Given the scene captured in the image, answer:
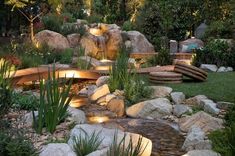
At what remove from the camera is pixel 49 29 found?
630 inches

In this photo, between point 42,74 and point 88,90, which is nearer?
point 88,90

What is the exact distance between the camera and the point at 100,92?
9.46 m

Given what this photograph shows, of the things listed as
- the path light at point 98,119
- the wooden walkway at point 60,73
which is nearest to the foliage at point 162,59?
the wooden walkway at point 60,73

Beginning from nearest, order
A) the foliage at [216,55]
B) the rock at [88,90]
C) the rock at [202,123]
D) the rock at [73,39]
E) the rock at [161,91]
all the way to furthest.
A: 1. the rock at [202,123]
2. the rock at [161,91]
3. the rock at [88,90]
4. the foliage at [216,55]
5. the rock at [73,39]

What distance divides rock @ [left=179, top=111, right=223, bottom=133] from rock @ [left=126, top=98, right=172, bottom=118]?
1.91ft

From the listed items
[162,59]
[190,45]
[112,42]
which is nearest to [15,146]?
[162,59]

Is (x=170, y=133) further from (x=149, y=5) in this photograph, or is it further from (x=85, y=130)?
(x=149, y=5)

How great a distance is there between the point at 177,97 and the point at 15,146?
470 cm

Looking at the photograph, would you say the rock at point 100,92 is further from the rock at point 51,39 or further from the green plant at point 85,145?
the rock at point 51,39

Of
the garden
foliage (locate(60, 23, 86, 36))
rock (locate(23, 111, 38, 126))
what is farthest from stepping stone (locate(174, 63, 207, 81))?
foliage (locate(60, 23, 86, 36))

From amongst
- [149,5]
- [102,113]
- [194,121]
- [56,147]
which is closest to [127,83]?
[102,113]

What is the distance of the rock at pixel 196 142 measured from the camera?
582 centimetres

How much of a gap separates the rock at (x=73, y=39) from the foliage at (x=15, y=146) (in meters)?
11.1

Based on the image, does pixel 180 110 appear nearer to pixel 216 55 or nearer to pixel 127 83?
pixel 127 83
